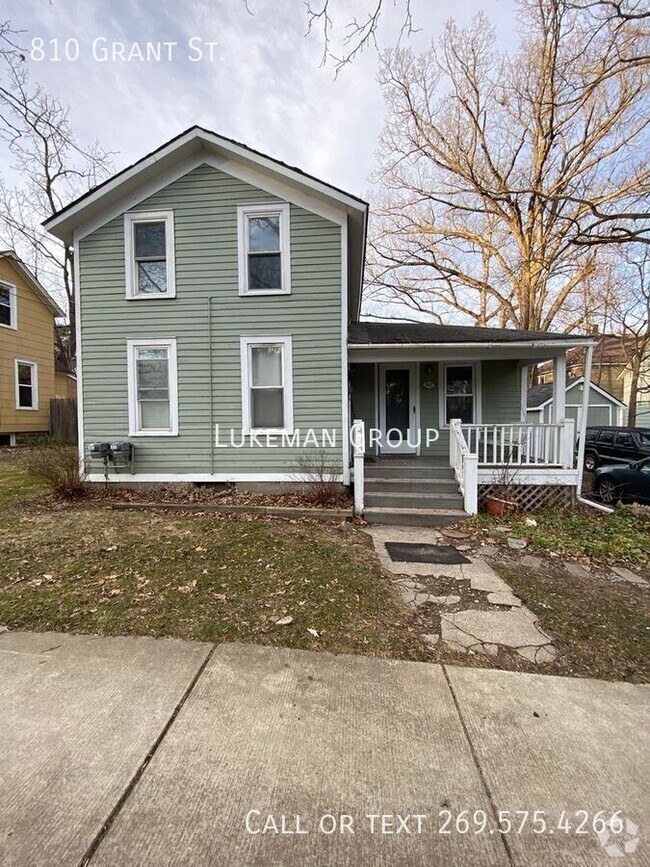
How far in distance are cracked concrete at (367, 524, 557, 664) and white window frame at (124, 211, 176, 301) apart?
20.6 ft

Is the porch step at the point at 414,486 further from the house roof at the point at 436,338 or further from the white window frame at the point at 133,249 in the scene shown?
the white window frame at the point at 133,249

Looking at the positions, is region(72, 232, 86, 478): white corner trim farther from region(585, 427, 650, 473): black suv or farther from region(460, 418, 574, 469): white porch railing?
region(585, 427, 650, 473): black suv

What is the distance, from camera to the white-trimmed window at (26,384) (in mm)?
15523

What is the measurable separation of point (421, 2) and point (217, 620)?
6.59 meters

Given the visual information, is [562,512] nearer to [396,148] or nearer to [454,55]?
[396,148]

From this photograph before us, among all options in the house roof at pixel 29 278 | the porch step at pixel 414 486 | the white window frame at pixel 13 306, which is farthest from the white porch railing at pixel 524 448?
the house roof at pixel 29 278

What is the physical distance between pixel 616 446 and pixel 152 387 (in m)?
13.6

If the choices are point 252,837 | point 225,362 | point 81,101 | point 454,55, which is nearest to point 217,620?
point 252,837

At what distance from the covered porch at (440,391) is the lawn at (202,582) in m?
3.27

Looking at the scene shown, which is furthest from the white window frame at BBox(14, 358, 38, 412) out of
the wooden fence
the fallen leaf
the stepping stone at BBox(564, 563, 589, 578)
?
the stepping stone at BBox(564, 563, 589, 578)

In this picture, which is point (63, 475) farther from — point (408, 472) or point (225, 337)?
point (408, 472)

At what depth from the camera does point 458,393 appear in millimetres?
9367

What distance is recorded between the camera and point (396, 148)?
730 inches

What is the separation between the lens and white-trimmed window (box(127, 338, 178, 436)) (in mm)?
7855
